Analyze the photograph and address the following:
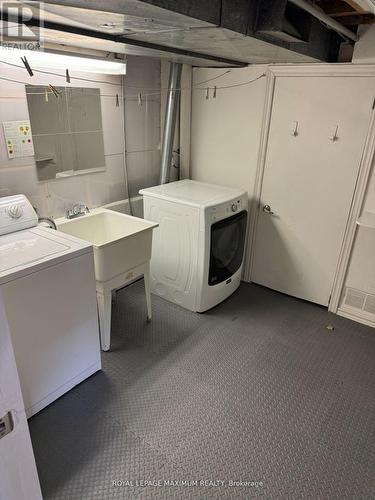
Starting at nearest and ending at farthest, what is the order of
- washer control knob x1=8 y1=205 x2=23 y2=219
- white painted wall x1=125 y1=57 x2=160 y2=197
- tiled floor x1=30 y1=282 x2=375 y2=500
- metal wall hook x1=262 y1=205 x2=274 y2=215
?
tiled floor x1=30 y1=282 x2=375 y2=500 → washer control knob x1=8 y1=205 x2=23 y2=219 → white painted wall x1=125 y1=57 x2=160 y2=197 → metal wall hook x1=262 y1=205 x2=274 y2=215

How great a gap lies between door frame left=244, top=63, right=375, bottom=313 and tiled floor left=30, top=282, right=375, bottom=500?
488 millimetres

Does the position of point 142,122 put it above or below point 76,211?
above

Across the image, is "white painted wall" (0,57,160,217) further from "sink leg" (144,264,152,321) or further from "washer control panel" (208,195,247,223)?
"washer control panel" (208,195,247,223)

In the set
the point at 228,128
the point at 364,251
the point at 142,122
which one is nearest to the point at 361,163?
the point at 364,251

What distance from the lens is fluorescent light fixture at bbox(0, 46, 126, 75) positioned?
195 centimetres

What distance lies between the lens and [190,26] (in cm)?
148

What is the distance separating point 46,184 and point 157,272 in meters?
1.19

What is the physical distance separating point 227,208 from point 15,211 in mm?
1531

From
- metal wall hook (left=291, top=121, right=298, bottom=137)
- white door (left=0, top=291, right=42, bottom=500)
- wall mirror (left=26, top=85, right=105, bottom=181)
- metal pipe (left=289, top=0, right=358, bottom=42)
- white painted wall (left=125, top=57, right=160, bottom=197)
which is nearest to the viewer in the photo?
white door (left=0, top=291, right=42, bottom=500)

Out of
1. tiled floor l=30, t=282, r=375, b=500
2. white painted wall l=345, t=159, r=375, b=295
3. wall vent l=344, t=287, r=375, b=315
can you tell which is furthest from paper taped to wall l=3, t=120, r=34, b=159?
wall vent l=344, t=287, r=375, b=315

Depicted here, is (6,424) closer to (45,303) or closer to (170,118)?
(45,303)

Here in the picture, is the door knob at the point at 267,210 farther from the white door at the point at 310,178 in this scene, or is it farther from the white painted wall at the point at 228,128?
the white painted wall at the point at 228,128

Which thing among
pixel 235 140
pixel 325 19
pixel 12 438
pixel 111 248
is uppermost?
pixel 325 19

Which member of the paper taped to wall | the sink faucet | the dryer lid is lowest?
the sink faucet
